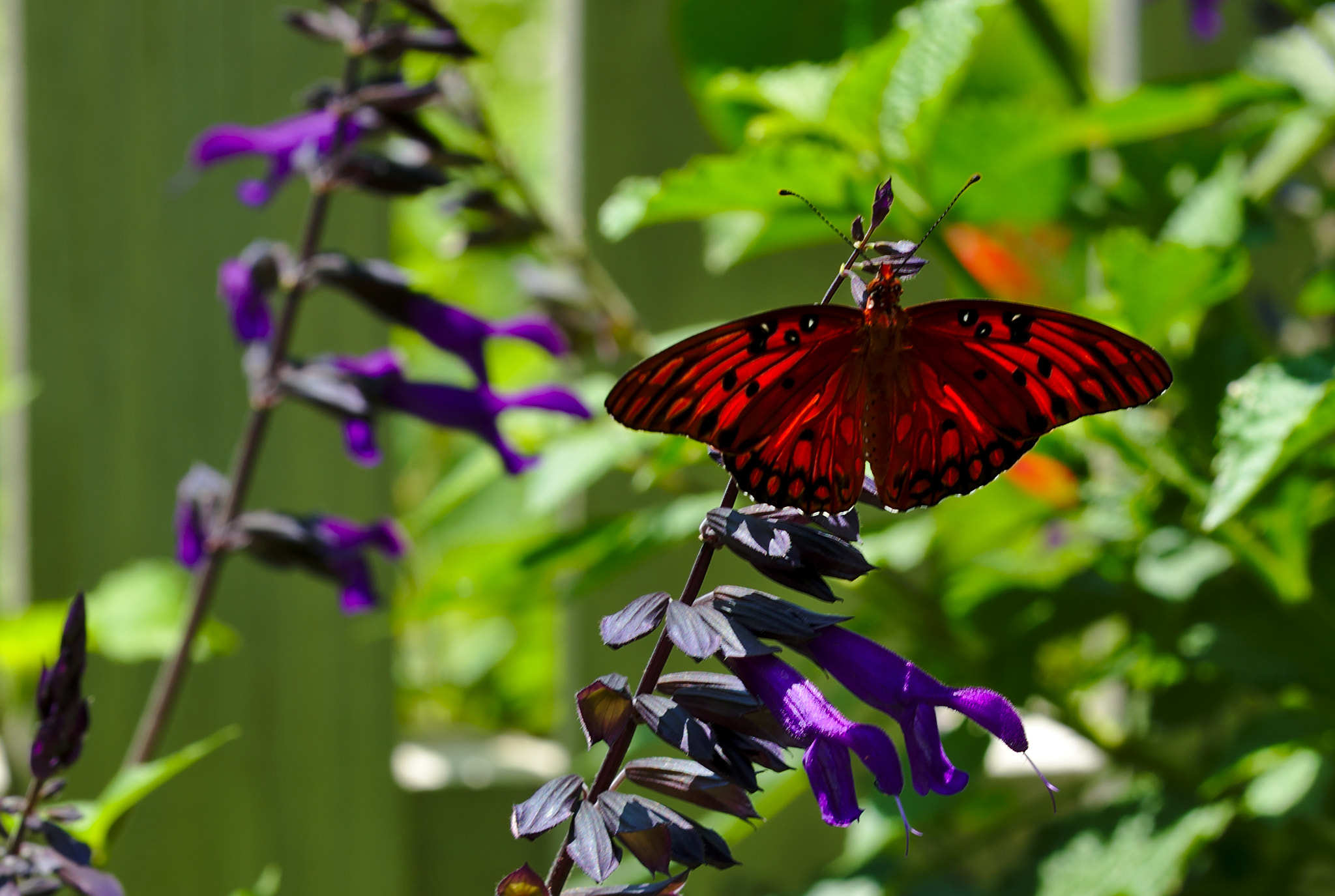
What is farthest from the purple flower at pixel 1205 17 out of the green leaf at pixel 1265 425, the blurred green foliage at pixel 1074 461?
the green leaf at pixel 1265 425

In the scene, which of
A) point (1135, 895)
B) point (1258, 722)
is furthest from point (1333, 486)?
point (1135, 895)

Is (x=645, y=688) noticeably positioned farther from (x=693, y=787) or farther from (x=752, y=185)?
(x=752, y=185)

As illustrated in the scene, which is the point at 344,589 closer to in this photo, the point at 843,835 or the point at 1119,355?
the point at 1119,355

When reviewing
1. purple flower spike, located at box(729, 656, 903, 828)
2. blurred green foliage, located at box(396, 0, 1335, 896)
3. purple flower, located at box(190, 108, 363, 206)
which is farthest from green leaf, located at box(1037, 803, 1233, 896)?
purple flower, located at box(190, 108, 363, 206)

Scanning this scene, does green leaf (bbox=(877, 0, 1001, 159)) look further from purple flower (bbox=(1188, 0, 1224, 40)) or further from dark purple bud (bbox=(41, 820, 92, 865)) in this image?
dark purple bud (bbox=(41, 820, 92, 865))

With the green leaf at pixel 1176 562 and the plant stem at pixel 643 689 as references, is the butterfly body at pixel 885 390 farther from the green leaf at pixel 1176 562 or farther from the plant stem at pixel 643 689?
the green leaf at pixel 1176 562

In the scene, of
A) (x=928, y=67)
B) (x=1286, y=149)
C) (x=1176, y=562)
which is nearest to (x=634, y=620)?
(x=928, y=67)
